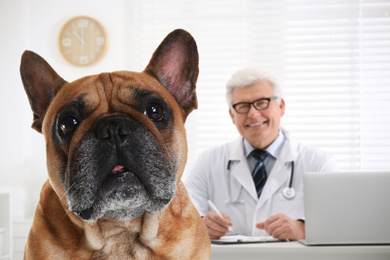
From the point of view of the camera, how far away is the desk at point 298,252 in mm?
1568

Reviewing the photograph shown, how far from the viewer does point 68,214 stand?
71cm

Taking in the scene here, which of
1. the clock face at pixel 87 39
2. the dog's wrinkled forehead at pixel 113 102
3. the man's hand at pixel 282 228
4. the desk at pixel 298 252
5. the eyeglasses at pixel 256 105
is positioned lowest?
the man's hand at pixel 282 228

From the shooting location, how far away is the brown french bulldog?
641 millimetres

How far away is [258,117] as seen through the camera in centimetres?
279

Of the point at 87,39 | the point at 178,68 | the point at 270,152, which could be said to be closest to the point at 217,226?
the point at 270,152

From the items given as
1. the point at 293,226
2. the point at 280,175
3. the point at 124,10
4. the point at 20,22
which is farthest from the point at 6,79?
the point at 293,226

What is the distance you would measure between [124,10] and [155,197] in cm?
340

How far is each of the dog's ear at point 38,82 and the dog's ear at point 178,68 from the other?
0.14 metres

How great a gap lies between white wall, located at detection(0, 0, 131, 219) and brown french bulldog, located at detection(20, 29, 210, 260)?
304 cm

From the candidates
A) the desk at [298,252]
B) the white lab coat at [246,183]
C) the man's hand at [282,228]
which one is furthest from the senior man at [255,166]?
the desk at [298,252]

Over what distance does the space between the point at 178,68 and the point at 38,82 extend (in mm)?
210

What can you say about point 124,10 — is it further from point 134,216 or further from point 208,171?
point 134,216

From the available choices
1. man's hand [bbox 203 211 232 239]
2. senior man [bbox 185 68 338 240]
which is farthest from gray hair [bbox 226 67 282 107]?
man's hand [bbox 203 211 232 239]

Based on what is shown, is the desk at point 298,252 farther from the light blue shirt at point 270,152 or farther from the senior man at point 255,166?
the light blue shirt at point 270,152
